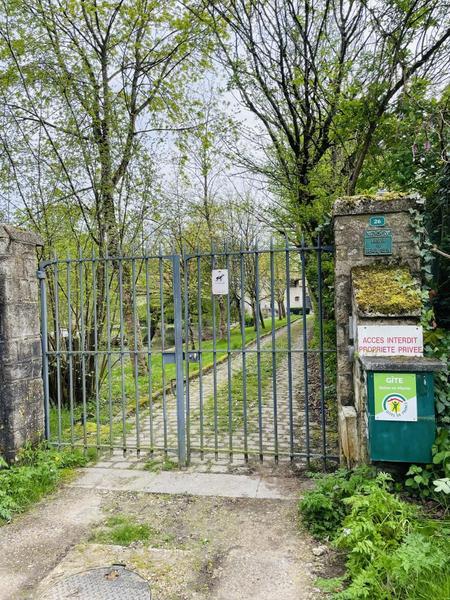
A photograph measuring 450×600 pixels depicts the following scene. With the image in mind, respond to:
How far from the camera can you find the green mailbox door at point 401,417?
2977mm

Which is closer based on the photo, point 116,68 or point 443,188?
point 443,188

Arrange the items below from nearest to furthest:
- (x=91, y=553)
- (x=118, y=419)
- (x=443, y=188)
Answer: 1. (x=91, y=553)
2. (x=443, y=188)
3. (x=118, y=419)

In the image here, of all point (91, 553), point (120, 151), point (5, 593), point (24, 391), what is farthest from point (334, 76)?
point (5, 593)

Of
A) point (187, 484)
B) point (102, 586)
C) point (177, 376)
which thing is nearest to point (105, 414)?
point (177, 376)

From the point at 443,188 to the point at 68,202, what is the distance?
5755 mm

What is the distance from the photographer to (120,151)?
7.34 metres

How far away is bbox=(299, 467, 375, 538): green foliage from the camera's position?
3066 millimetres

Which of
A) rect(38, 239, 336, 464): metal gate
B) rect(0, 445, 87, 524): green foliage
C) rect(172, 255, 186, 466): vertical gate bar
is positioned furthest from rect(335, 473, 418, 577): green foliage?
rect(0, 445, 87, 524): green foliage

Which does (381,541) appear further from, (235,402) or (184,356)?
(235,402)

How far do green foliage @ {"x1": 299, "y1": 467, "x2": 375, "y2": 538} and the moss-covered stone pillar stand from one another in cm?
28

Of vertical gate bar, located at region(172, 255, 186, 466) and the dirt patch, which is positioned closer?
the dirt patch

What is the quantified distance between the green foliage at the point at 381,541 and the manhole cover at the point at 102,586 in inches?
44.8

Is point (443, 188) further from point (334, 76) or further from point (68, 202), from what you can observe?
point (68, 202)

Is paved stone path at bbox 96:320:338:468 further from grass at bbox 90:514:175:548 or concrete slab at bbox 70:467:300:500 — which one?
grass at bbox 90:514:175:548
